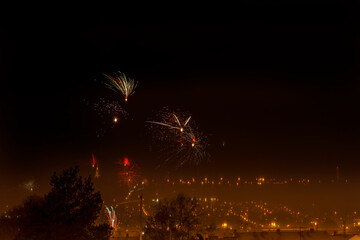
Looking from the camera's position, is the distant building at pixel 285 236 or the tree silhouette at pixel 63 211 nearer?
the tree silhouette at pixel 63 211

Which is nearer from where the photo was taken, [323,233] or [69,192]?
[69,192]

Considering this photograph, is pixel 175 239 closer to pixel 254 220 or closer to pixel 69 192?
pixel 69 192

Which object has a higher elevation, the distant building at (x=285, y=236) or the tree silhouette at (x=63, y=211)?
the distant building at (x=285, y=236)

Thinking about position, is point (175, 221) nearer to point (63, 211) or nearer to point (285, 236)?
point (63, 211)

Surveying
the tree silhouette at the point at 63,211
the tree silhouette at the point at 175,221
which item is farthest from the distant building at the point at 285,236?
the tree silhouette at the point at 63,211

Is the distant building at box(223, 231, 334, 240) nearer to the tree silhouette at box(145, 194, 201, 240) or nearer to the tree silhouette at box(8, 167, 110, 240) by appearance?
the tree silhouette at box(145, 194, 201, 240)

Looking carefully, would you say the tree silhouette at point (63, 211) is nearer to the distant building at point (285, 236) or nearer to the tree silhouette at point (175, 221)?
the tree silhouette at point (175, 221)

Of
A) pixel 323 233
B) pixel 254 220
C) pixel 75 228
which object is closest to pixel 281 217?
pixel 254 220

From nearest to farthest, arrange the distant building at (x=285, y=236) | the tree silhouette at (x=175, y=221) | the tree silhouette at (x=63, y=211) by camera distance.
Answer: the tree silhouette at (x=63, y=211), the tree silhouette at (x=175, y=221), the distant building at (x=285, y=236)

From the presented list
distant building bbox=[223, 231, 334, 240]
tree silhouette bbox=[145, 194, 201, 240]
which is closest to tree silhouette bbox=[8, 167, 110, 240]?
tree silhouette bbox=[145, 194, 201, 240]
